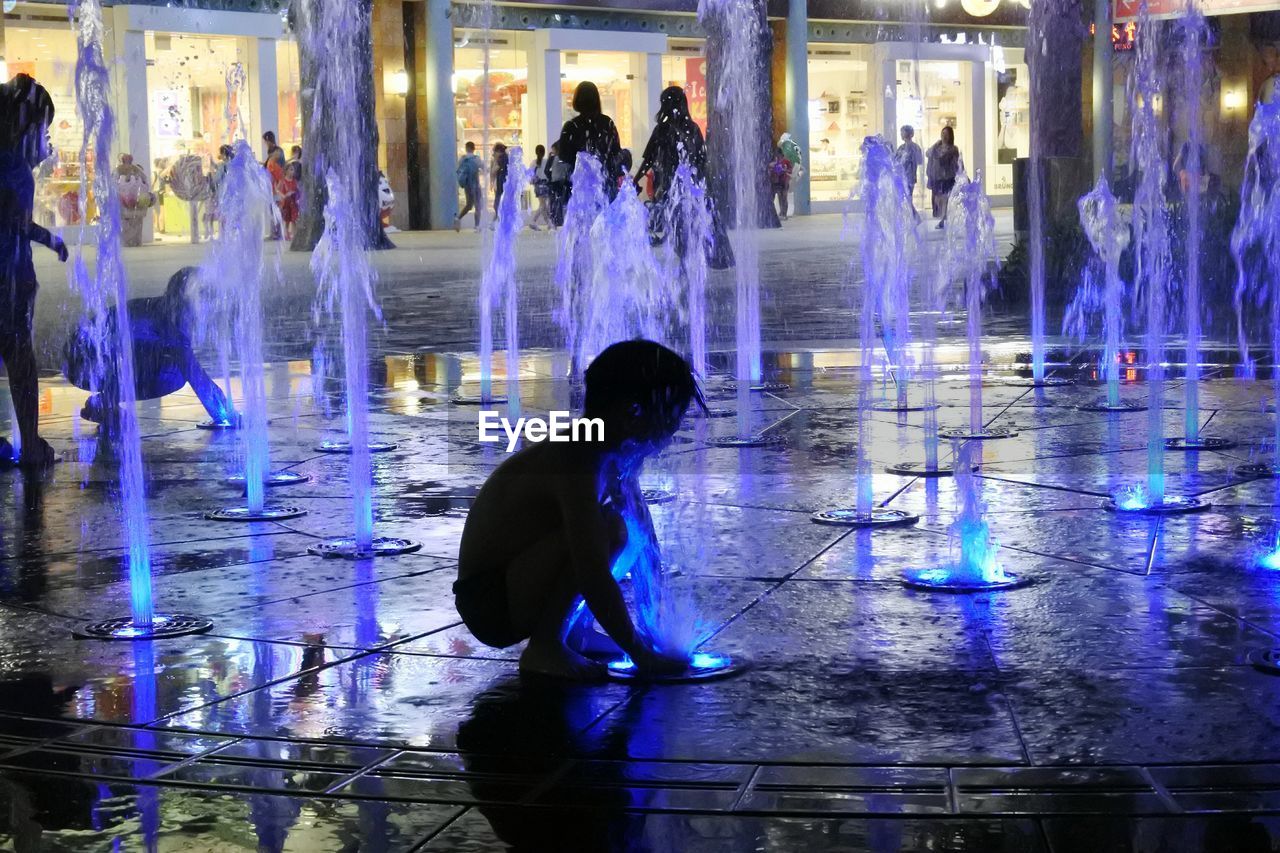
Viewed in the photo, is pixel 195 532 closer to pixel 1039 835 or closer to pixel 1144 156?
pixel 1039 835

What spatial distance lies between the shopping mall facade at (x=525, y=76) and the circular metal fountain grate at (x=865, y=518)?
13997mm

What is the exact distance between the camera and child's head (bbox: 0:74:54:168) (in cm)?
649

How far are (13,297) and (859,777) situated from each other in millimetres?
4686

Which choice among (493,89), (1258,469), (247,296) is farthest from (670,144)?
(493,89)

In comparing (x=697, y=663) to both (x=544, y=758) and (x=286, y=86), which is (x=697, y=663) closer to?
(x=544, y=758)

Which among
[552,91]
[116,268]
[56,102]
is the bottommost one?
[116,268]

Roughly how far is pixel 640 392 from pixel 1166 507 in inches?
99.1

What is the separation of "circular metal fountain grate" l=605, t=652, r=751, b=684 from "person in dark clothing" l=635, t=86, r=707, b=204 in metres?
8.00

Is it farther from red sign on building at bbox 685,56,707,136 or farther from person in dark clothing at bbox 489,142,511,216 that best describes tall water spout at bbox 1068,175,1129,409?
red sign on building at bbox 685,56,707,136

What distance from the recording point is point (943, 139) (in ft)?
88.5

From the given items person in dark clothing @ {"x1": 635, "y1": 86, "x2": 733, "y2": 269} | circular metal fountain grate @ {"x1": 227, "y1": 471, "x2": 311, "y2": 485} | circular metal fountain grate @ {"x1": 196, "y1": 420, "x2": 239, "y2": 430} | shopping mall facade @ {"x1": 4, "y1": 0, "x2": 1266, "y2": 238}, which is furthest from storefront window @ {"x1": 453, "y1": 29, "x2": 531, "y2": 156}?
circular metal fountain grate @ {"x1": 227, "y1": 471, "x2": 311, "y2": 485}

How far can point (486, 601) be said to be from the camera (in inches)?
144

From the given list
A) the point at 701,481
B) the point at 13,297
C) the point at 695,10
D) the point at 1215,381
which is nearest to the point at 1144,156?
the point at 1215,381

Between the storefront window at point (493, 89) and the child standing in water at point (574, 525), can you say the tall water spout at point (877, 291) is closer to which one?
the child standing in water at point (574, 525)
